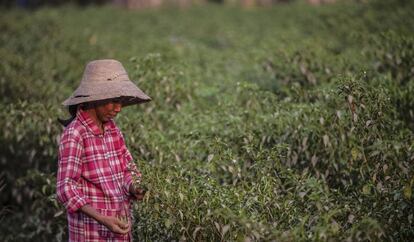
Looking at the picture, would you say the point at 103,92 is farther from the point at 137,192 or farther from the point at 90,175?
the point at 137,192

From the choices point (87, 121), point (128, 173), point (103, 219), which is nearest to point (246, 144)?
point (128, 173)

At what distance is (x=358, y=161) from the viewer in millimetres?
4051

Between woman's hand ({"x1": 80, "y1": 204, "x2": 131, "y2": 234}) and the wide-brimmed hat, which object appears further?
the wide-brimmed hat

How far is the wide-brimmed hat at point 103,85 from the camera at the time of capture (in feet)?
10.7

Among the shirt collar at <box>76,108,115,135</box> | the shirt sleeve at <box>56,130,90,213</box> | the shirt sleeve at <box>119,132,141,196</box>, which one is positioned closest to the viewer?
the shirt sleeve at <box>56,130,90,213</box>

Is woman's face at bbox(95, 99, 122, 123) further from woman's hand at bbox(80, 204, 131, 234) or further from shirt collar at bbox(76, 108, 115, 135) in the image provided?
woman's hand at bbox(80, 204, 131, 234)

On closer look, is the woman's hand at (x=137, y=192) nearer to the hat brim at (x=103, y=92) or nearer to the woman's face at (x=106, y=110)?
the woman's face at (x=106, y=110)

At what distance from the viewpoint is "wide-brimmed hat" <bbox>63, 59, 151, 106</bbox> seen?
10.7ft

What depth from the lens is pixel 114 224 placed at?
3.05 m

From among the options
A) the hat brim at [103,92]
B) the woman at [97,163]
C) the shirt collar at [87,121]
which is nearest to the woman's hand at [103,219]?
the woman at [97,163]

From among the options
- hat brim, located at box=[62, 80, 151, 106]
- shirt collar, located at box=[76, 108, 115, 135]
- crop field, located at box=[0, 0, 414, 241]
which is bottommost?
crop field, located at box=[0, 0, 414, 241]

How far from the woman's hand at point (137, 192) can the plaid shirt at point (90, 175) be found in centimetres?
4

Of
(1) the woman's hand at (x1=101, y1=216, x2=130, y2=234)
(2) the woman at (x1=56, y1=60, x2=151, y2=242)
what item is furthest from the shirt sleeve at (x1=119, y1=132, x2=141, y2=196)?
(1) the woman's hand at (x1=101, y1=216, x2=130, y2=234)

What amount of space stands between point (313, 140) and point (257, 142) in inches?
16.0
